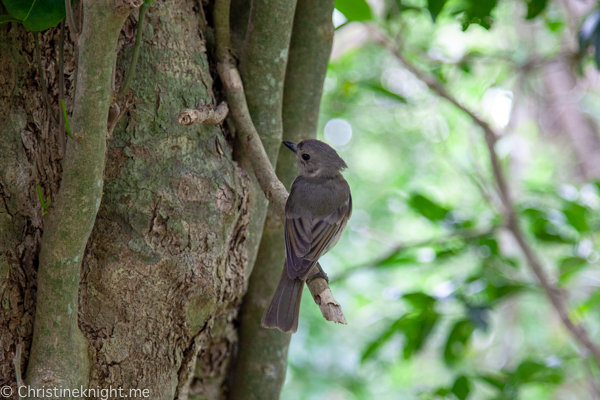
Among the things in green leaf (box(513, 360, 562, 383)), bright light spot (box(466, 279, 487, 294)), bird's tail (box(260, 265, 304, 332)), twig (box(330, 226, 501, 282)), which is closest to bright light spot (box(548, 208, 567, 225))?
twig (box(330, 226, 501, 282))

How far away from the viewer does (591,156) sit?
7.06m

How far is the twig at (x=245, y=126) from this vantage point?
6.97 ft

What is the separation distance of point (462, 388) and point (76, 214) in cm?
230

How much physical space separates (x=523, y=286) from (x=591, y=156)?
4.78m

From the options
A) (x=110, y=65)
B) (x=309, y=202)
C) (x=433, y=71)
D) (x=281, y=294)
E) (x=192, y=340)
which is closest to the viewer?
(x=110, y=65)

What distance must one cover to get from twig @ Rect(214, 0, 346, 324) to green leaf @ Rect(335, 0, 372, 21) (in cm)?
70

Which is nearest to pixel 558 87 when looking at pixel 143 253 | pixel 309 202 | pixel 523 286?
pixel 523 286

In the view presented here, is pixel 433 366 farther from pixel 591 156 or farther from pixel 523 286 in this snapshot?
pixel 523 286

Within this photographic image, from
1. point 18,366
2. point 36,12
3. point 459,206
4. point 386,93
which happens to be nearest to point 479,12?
point 386,93

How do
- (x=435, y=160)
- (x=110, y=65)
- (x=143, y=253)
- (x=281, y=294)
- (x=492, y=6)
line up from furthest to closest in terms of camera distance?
(x=435, y=160), (x=492, y=6), (x=281, y=294), (x=143, y=253), (x=110, y=65)

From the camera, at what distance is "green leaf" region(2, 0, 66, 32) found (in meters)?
1.69

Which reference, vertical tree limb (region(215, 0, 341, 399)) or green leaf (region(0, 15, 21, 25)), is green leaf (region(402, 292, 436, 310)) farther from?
green leaf (region(0, 15, 21, 25))

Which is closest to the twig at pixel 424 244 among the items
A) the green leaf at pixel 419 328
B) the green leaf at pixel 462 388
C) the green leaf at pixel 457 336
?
the green leaf at pixel 419 328

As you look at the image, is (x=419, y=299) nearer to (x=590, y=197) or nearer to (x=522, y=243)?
(x=522, y=243)
